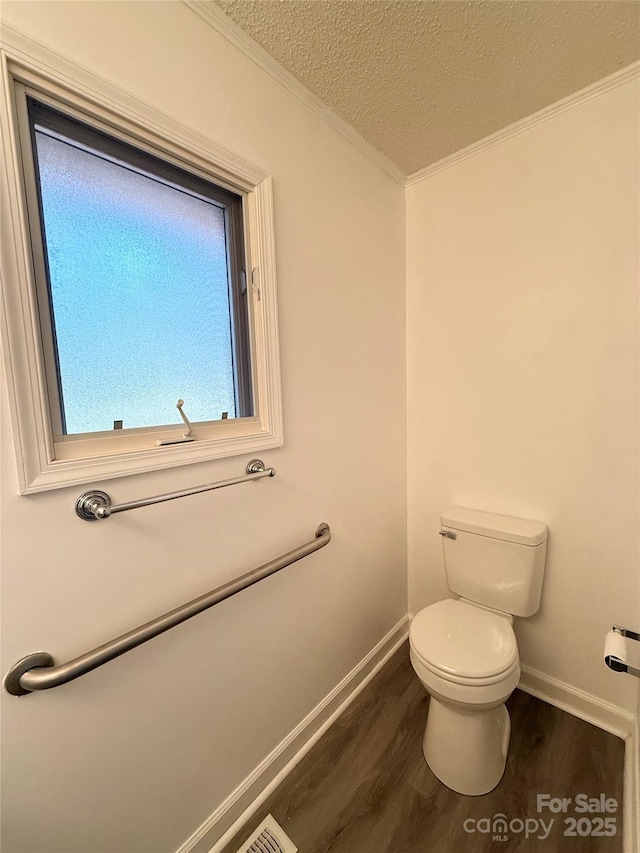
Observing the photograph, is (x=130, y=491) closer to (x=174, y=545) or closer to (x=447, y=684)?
(x=174, y=545)

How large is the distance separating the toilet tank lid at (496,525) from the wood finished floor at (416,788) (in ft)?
2.63

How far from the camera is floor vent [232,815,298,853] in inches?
42.8

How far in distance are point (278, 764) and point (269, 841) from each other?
19 centimetres

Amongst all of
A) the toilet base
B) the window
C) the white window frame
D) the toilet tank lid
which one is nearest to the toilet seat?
the toilet base

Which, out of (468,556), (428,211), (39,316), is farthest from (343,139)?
(468,556)

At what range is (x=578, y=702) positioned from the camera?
4.88ft

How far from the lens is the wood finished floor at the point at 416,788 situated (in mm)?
1104

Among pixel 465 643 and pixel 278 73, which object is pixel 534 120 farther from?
pixel 465 643

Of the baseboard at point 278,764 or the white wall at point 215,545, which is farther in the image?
the baseboard at point 278,764

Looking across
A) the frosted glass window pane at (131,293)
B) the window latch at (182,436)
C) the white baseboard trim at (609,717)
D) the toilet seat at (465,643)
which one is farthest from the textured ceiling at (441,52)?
the white baseboard trim at (609,717)

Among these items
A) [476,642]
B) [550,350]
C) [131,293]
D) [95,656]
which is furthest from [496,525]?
[131,293]

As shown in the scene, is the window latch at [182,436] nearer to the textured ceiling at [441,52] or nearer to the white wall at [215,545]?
the white wall at [215,545]

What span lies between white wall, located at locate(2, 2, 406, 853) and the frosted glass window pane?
0.19 meters

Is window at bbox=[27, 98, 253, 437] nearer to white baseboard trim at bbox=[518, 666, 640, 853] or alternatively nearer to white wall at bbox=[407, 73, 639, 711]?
white wall at bbox=[407, 73, 639, 711]
